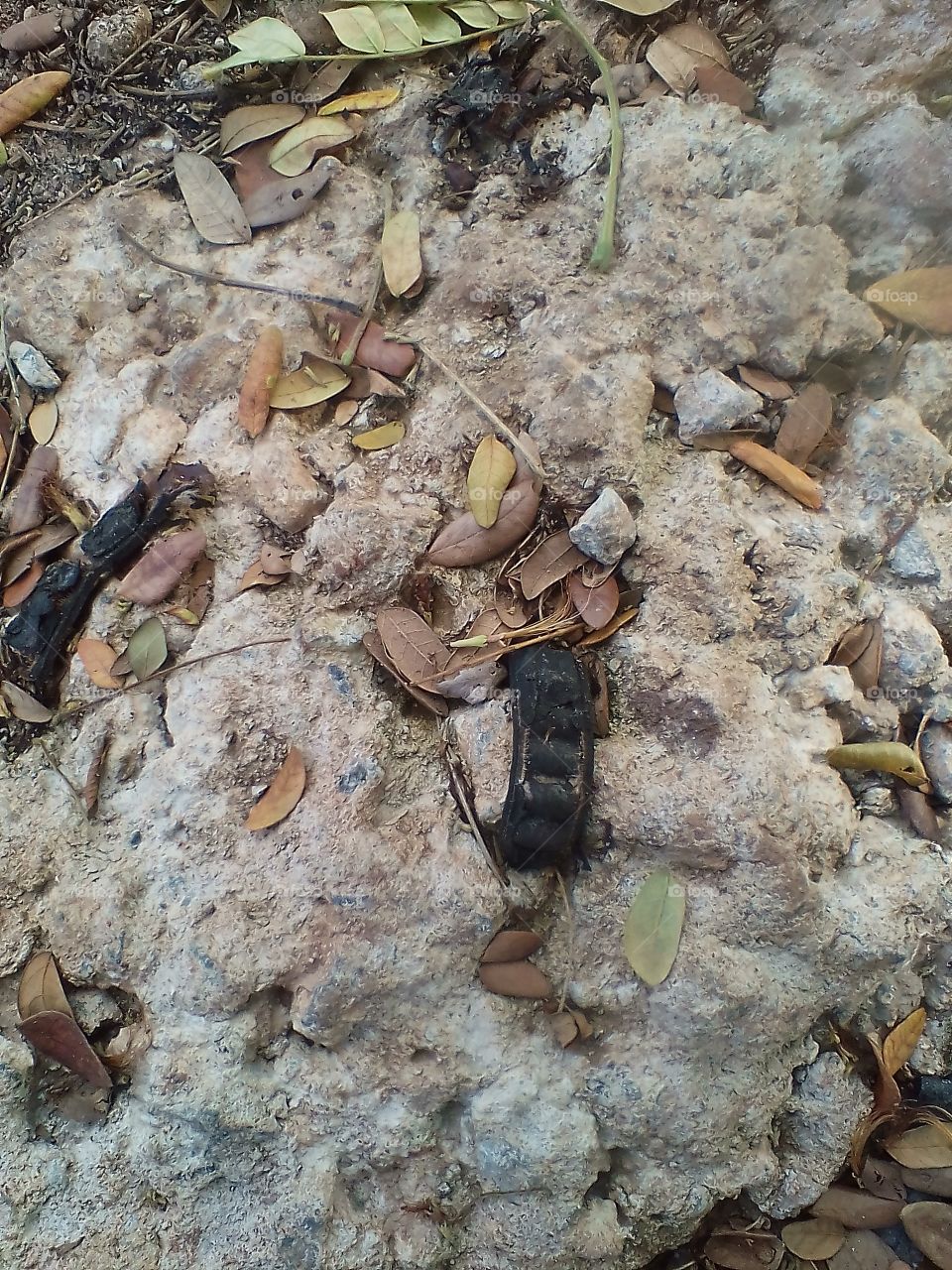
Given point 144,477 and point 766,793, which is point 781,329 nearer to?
point 766,793

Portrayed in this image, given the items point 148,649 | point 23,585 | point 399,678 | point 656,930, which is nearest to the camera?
point 656,930

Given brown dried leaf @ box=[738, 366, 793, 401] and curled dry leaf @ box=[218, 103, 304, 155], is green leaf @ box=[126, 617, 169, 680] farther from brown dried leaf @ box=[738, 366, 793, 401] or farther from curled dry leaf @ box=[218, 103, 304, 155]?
brown dried leaf @ box=[738, 366, 793, 401]

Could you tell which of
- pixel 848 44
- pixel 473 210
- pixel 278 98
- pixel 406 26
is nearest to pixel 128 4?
pixel 278 98

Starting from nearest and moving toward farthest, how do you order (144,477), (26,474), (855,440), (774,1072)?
1. (774,1072)
2. (855,440)
3. (144,477)
4. (26,474)

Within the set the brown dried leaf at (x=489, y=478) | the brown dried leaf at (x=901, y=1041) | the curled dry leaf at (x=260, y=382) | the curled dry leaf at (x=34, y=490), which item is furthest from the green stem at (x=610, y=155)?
the brown dried leaf at (x=901, y=1041)

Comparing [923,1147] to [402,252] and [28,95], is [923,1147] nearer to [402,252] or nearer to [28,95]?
[402,252]

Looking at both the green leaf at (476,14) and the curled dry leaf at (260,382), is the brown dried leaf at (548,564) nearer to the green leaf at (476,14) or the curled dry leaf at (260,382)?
the curled dry leaf at (260,382)

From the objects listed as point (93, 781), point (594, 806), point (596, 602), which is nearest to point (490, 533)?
point (596, 602)
